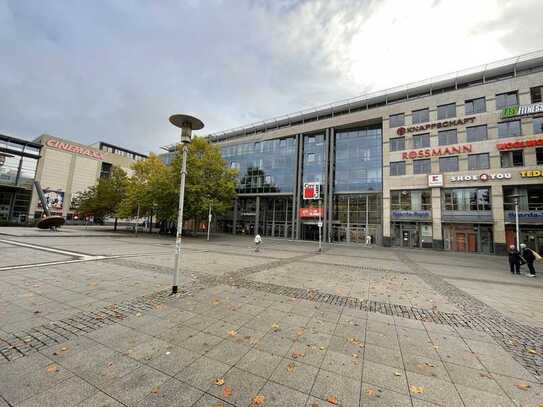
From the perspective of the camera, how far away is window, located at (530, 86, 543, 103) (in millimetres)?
24648

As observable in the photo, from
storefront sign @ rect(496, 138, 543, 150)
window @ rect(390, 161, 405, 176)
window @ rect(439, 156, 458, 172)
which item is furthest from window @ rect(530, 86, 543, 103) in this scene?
window @ rect(390, 161, 405, 176)

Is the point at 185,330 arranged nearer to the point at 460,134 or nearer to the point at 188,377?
the point at 188,377

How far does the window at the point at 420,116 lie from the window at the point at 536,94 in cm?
945

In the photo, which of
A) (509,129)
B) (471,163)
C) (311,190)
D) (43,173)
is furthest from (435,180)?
(43,173)

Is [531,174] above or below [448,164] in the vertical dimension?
below

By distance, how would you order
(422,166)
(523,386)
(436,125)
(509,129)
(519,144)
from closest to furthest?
(523,386), (519,144), (509,129), (436,125), (422,166)

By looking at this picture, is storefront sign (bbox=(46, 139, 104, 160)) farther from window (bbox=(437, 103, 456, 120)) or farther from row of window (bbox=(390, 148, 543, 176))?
window (bbox=(437, 103, 456, 120))

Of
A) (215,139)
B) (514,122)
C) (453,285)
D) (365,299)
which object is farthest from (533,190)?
(215,139)

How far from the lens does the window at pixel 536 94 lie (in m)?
24.6

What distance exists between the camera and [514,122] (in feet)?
82.6

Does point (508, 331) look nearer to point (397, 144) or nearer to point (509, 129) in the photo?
point (397, 144)

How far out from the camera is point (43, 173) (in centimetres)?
5031

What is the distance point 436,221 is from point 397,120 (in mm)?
14673

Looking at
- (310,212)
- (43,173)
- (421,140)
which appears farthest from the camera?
(43,173)
